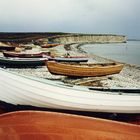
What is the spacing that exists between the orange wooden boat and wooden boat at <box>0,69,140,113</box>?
70 centimetres

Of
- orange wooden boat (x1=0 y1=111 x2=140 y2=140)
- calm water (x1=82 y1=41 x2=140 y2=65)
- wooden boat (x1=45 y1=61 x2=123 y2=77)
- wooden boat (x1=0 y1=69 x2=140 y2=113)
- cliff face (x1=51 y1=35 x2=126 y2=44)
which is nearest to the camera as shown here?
orange wooden boat (x1=0 y1=111 x2=140 y2=140)

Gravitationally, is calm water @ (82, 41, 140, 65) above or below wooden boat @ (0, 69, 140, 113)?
below

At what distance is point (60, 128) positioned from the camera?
581cm

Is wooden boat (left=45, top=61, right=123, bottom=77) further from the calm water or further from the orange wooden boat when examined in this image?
the calm water

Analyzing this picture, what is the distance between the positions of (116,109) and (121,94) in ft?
1.27

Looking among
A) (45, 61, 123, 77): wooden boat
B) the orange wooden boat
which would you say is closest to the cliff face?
(45, 61, 123, 77): wooden boat

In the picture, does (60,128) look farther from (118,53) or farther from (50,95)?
(118,53)

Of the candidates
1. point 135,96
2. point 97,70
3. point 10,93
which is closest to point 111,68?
point 97,70

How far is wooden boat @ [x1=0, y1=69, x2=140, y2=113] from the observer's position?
654 centimetres

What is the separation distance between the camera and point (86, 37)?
5108 inches

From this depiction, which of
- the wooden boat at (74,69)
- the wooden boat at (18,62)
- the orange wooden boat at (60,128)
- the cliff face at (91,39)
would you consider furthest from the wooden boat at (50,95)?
the cliff face at (91,39)

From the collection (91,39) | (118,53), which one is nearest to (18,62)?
(118,53)

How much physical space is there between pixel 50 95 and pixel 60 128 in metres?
1.00

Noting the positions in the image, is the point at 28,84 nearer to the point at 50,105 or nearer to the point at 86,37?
the point at 50,105
